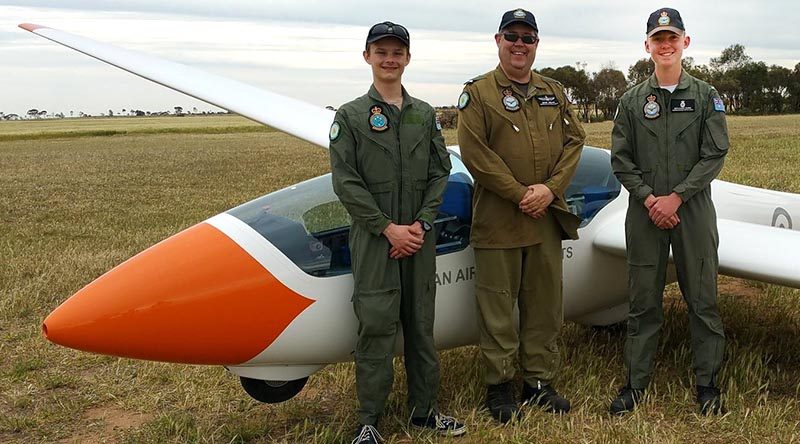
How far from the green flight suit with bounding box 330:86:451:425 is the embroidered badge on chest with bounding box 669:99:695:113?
1305mm

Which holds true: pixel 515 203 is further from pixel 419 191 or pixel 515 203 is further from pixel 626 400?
pixel 626 400

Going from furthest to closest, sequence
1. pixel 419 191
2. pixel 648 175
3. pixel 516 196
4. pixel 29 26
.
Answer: pixel 29 26 < pixel 648 175 < pixel 516 196 < pixel 419 191

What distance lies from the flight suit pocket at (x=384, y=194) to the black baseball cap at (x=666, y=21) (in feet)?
5.65

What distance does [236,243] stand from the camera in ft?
12.0

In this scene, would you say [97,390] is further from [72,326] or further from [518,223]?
[518,223]

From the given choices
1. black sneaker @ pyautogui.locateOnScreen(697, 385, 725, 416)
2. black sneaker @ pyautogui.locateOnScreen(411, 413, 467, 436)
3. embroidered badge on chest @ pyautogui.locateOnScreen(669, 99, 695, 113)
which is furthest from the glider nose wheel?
embroidered badge on chest @ pyautogui.locateOnScreen(669, 99, 695, 113)

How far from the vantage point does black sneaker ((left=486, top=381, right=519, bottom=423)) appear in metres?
4.03

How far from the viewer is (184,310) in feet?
11.3

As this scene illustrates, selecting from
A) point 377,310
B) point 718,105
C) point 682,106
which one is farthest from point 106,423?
point 718,105

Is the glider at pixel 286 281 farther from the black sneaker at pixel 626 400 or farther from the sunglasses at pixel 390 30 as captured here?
the sunglasses at pixel 390 30

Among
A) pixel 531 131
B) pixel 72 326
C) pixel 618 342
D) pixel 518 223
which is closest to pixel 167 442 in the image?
pixel 72 326

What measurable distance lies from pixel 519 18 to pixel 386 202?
123cm

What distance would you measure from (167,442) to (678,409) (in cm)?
294

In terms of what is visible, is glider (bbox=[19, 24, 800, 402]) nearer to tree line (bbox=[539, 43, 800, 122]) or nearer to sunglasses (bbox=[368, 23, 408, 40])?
sunglasses (bbox=[368, 23, 408, 40])
